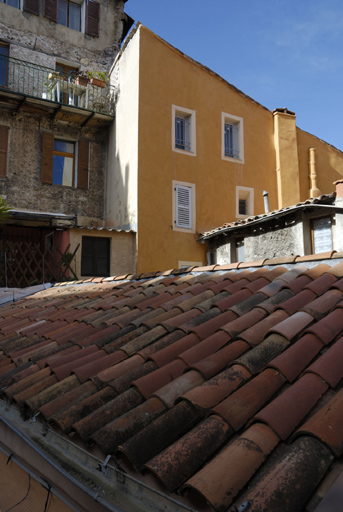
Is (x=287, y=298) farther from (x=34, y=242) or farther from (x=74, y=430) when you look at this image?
(x=34, y=242)

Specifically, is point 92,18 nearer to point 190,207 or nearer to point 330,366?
point 190,207

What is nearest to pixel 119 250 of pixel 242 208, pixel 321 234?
pixel 242 208

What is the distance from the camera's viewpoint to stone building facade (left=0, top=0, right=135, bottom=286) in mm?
13836

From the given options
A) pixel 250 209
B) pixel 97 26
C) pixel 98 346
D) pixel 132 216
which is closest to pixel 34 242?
pixel 132 216

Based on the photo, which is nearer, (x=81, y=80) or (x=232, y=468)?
(x=232, y=468)

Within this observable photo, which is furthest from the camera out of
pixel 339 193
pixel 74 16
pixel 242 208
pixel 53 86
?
pixel 74 16

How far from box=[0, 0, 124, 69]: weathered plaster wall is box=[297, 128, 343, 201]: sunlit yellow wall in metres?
9.04

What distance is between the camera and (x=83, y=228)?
13.6 meters

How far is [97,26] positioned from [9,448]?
1880 centimetres

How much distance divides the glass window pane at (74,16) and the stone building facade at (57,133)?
0.14 feet

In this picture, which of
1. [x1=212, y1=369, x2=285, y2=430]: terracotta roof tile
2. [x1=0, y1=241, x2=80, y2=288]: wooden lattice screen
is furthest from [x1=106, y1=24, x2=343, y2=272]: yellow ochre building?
[x1=212, y1=369, x2=285, y2=430]: terracotta roof tile

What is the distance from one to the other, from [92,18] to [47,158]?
6843mm

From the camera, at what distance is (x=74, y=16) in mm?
17656

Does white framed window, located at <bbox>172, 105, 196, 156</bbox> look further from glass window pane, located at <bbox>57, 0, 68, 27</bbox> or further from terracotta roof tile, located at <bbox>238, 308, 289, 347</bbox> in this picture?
terracotta roof tile, located at <bbox>238, 308, 289, 347</bbox>
